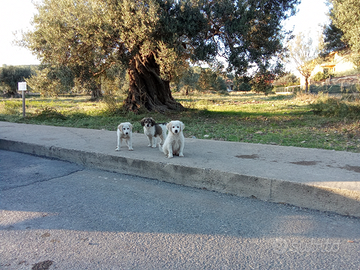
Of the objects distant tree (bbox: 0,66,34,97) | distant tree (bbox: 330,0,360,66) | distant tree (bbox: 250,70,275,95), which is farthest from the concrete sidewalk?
distant tree (bbox: 0,66,34,97)

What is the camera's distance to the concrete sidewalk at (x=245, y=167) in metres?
3.47

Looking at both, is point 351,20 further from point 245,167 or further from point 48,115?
point 48,115

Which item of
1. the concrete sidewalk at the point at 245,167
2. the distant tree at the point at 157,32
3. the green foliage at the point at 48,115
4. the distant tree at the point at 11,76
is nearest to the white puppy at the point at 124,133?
the concrete sidewalk at the point at 245,167

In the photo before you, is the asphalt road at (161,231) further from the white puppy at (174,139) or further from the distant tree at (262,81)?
the distant tree at (262,81)

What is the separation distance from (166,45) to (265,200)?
9.13 m

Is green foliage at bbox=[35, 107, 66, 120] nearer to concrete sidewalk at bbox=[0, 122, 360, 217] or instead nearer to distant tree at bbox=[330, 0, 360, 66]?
concrete sidewalk at bbox=[0, 122, 360, 217]

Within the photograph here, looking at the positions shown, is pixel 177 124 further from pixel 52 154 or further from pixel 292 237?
pixel 52 154

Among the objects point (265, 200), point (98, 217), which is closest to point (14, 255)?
point (98, 217)

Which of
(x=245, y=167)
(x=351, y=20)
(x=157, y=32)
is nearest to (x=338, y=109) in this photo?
(x=351, y=20)

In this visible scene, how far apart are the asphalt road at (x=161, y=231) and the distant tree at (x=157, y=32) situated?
846cm

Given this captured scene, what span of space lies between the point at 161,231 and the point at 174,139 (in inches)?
95.8

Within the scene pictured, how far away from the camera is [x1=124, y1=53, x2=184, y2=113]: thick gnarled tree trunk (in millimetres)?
15125

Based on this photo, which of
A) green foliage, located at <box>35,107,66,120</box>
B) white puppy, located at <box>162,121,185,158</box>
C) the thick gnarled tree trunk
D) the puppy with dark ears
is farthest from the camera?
the thick gnarled tree trunk

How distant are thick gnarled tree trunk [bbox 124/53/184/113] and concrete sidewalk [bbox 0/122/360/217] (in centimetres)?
864
